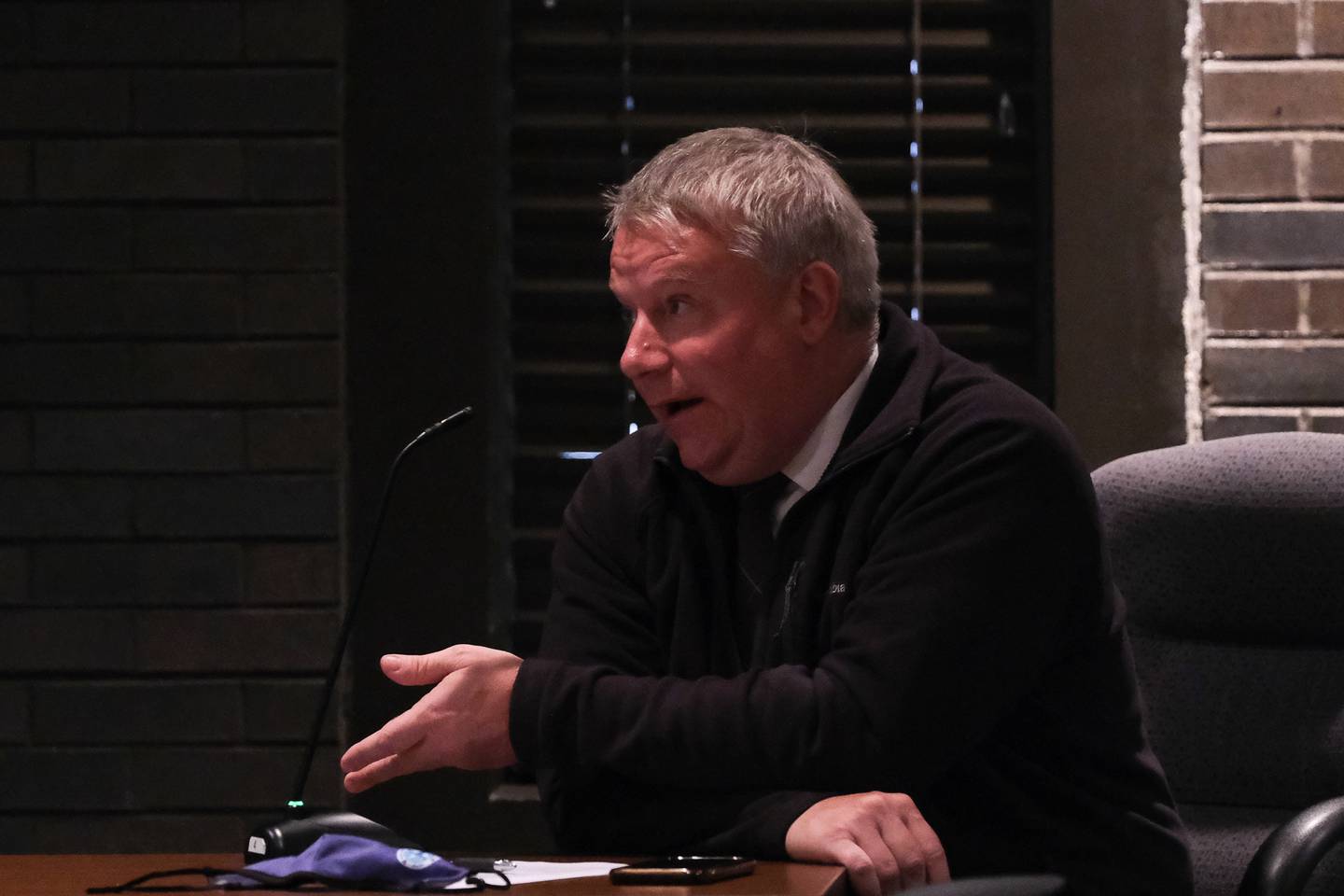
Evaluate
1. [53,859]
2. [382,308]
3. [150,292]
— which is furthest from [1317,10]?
[53,859]

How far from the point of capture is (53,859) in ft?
5.53

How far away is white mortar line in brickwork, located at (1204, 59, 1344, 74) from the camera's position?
2871 millimetres

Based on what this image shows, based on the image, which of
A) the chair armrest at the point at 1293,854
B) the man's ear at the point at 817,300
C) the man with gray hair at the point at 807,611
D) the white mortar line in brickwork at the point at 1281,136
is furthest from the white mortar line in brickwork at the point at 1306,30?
the chair armrest at the point at 1293,854

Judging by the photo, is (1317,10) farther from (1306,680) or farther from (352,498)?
(352,498)

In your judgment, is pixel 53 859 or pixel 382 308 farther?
pixel 382 308

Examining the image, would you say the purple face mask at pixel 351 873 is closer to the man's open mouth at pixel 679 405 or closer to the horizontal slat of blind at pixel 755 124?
the man's open mouth at pixel 679 405

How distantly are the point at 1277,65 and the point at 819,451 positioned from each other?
144 cm

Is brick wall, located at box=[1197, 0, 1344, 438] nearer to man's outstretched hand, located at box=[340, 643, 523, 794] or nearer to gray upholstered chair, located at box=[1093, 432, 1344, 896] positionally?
gray upholstered chair, located at box=[1093, 432, 1344, 896]

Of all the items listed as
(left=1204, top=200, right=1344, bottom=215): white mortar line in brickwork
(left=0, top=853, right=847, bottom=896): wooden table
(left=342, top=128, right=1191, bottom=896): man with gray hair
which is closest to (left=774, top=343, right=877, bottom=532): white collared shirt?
(left=342, top=128, right=1191, bottom=896): man with gray hair

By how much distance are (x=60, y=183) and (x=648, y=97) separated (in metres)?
1.08

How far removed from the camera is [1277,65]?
113 inches

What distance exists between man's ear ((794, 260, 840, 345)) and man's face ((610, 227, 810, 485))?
2 centimetres

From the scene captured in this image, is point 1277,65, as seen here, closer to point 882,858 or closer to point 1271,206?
point 1271,206

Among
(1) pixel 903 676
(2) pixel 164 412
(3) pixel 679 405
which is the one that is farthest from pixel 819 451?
(2) pixel 164 412
